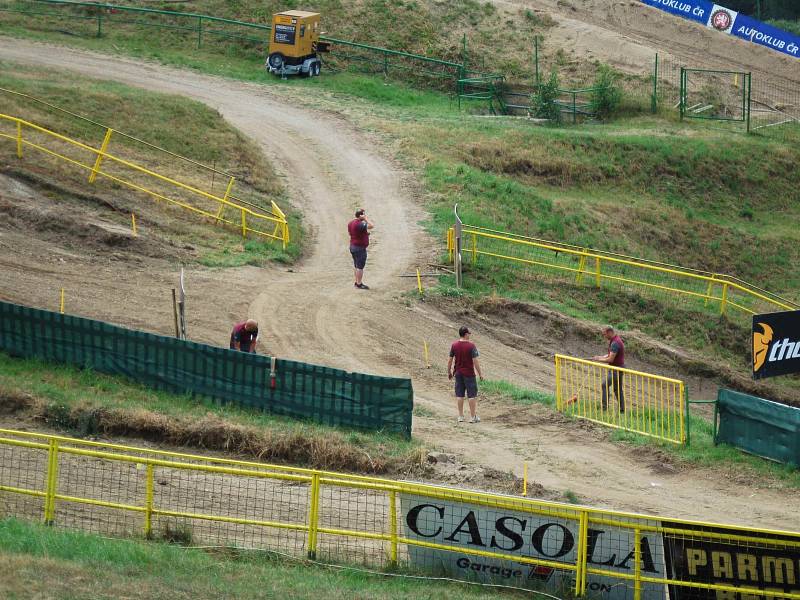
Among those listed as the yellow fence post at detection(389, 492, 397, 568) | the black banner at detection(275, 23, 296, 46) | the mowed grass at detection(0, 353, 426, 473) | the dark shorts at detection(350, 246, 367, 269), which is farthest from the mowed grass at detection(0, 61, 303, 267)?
the yellow fence post at detection(389, 492, 397, 568)

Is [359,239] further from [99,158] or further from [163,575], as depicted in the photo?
[163,575]

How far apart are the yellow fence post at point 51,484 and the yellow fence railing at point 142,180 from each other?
634 inches

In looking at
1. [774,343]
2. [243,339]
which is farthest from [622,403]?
[243,339]

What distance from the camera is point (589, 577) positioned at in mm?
13836

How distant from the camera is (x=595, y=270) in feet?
108

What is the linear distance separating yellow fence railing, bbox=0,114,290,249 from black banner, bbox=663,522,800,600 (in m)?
18.6

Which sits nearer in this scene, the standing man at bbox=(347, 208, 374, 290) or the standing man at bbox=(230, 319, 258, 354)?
the standing man at bbox=(230, 319, 258, 354)

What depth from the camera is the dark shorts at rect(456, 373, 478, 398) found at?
68.1 feet

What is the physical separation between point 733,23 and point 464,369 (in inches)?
1565

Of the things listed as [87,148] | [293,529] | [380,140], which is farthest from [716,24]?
[293,529]

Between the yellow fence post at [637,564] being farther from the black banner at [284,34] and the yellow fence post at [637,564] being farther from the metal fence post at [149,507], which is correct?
the black banner at [284,34]

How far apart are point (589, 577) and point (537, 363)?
502 inches

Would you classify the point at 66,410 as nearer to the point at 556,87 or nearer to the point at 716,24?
the point at 556,87

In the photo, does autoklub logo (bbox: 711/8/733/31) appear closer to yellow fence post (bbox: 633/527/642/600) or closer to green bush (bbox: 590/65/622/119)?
green bush (bbox: 590/65/622/119)
